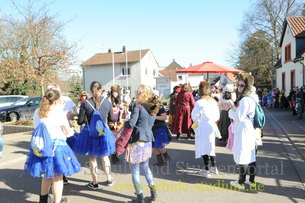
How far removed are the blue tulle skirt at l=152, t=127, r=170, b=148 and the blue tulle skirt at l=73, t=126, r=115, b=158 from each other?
155 centimetres

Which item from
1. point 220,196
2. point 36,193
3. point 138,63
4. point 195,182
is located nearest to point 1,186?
point 36,193

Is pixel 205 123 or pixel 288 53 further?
pixel 288 53

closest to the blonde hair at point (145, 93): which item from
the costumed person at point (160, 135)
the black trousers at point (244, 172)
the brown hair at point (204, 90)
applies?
the brown hair at point (204, 90)

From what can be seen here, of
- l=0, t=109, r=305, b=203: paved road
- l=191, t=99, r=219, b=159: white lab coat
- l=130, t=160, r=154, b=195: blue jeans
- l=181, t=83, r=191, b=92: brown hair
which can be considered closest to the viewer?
l=130, t=160, r=154, b=195: blue jeans

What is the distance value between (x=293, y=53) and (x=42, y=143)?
24513 mm

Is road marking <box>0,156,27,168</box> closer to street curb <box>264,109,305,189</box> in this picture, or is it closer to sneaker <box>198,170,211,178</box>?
sneaker <box>198,170,211,178</box>

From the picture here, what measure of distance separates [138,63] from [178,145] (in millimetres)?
37333

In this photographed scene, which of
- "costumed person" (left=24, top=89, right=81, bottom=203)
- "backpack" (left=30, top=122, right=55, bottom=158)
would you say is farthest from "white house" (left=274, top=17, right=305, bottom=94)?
"backpack" (left=30, top=122, right=55, bottom=158)

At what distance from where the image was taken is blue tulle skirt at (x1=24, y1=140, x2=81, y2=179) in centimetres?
367

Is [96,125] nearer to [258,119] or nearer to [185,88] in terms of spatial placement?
[258,119]

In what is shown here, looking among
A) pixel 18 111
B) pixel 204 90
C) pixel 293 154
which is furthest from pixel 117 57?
pixel 204 90

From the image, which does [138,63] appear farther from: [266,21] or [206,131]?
[206,131]

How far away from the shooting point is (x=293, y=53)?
2366 cm

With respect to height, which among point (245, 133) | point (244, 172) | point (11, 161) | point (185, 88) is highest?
point (185, 88)
